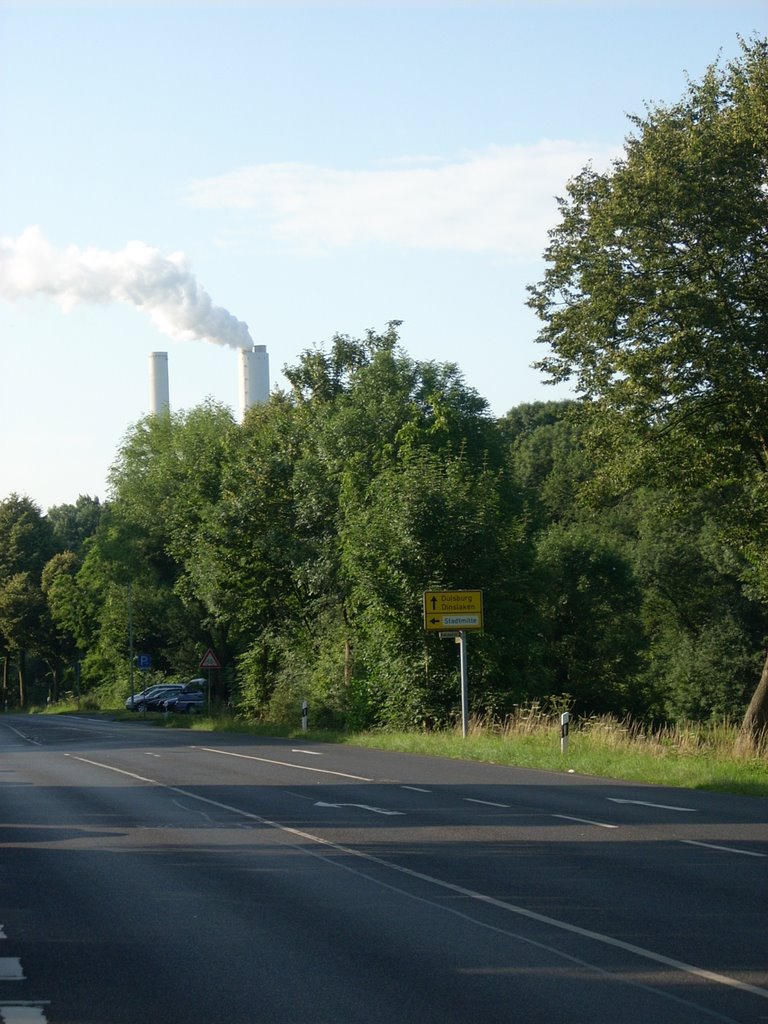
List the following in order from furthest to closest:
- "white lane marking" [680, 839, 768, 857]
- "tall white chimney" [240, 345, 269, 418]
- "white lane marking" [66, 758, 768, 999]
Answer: "tall white chimney" [240, 345, 269, 418] < "white lane marking" [680, 839, 768, 857] < "white lane marking" [66, 758, 768, 999]

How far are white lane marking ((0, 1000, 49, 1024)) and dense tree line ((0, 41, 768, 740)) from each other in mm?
24160

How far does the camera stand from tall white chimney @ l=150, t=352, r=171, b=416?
320ft

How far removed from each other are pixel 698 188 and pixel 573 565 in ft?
106

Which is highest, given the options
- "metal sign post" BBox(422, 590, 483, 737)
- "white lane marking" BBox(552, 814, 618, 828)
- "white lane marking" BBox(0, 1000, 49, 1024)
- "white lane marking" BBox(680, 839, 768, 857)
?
"metal sign post" BBox(422, 590, 483, 737)

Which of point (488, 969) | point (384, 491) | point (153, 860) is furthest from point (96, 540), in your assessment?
point (488, 969)

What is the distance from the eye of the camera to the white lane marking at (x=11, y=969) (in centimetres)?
748

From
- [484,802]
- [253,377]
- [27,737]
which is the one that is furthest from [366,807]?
[253,377]

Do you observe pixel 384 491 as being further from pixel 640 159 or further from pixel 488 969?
pixel 488 969

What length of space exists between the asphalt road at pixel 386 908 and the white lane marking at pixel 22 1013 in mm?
20

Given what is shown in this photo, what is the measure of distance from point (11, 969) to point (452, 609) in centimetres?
2585

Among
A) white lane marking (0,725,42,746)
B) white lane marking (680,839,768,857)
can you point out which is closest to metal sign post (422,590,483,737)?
white lane marking (0,725,42,746)

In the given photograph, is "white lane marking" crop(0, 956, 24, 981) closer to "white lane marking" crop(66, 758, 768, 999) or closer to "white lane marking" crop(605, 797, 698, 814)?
"white lane marking" crop(66, 758, 768, 999)

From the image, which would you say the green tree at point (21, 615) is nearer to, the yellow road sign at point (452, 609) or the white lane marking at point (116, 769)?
the white lane marking at point (116, 769)

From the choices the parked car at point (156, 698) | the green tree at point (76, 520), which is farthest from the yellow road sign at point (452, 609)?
the green tree at point (76, 520)
